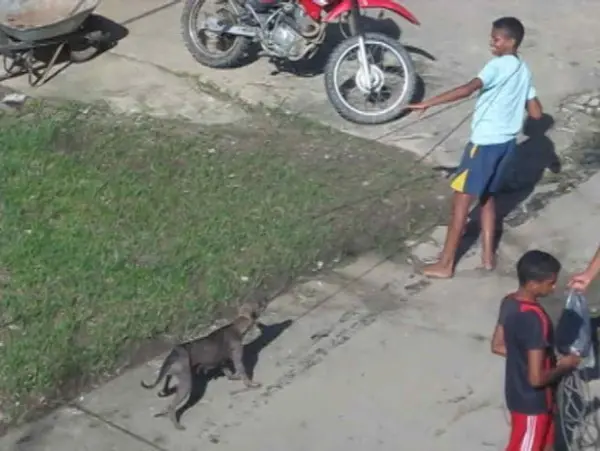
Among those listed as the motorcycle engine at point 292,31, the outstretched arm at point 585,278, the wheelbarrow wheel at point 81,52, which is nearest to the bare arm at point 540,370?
the outstretched arm at point 585,278

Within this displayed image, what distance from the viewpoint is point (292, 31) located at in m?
10.5

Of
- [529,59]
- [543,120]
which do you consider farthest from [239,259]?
[529,59]

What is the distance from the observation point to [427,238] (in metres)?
8.80

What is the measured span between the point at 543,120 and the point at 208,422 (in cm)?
448

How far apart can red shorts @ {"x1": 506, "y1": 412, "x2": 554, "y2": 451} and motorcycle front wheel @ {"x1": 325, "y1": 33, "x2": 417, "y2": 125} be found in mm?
4336

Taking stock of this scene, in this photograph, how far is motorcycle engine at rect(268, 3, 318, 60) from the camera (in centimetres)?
1049

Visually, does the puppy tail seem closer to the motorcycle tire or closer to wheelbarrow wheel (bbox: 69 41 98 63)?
the motorcycle tire

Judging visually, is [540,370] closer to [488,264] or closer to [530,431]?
[530,431]

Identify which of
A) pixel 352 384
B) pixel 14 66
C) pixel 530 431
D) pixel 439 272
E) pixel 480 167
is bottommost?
pixel 352 384

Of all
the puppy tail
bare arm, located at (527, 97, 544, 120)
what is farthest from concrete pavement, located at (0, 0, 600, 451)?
bare arm, located at (527, 97, 544, 120)

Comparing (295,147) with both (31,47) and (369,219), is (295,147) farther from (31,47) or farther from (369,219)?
(31,47)

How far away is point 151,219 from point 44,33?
2.63 m

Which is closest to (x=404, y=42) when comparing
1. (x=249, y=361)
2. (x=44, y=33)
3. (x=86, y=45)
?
(x=86, y=45)

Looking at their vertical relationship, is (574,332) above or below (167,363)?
above
